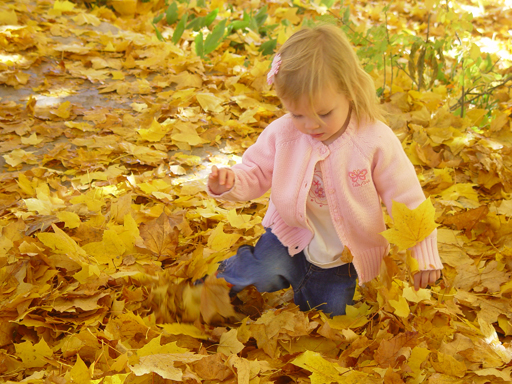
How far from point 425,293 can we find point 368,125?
1.75ft

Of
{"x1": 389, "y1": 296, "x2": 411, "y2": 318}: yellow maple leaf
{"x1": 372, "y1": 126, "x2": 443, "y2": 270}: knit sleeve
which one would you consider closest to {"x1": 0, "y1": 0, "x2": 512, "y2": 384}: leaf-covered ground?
{"x1": 389, "y1": 296, "x2": 411, "y2": 318}: yellow maple leaf

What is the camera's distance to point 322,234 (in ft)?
5.37

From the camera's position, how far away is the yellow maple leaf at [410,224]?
1353 mm

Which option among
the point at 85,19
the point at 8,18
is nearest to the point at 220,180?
the point at 8,18

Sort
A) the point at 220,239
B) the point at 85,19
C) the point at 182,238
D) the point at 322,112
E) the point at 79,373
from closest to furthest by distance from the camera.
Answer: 1. the point at 79,373
2. the point at 322,112
3. the point at 220,239
4. the point at 182,238
5. the point at 85,19

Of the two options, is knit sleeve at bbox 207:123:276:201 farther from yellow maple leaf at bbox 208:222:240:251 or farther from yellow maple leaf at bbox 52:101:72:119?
yellow maple leaf at bbox 52:101:72:119

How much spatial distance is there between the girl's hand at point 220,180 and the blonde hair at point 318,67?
12.6 inches

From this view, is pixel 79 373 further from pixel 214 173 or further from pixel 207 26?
pixel 207 26

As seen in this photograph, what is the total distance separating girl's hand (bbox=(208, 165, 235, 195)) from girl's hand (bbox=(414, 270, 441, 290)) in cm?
66

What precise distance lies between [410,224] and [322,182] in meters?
0.32

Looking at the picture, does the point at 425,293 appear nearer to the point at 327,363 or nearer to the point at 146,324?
the point at 327,363

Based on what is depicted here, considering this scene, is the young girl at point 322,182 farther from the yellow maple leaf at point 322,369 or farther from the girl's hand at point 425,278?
the yellow maple leaf at point 322,369

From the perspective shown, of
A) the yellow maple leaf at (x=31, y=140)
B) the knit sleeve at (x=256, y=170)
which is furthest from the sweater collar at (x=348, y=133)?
the yellow maple leaf at (x=31, y=140)

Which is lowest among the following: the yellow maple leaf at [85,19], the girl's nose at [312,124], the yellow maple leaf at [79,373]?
the yellow maple leaf at [79,373]
